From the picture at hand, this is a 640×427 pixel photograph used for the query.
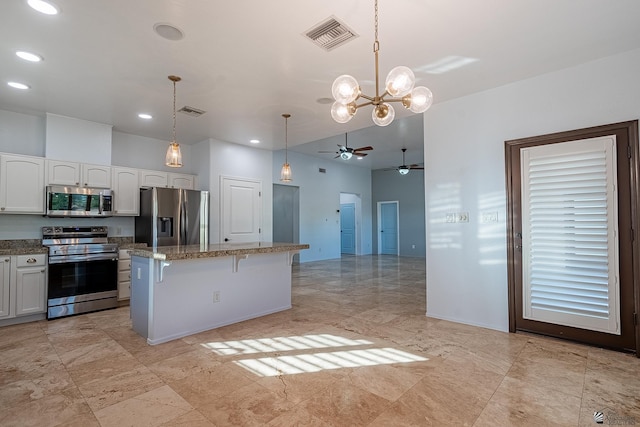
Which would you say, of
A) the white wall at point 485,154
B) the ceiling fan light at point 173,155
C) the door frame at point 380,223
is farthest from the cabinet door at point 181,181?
the door frame at point 380,223

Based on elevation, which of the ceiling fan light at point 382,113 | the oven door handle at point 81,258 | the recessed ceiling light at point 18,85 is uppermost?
the recessed ceiling light at point 18,85

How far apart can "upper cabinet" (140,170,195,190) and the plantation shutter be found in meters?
5.30

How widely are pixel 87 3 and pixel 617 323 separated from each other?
5103mm

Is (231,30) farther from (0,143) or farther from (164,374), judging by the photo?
(0,143)

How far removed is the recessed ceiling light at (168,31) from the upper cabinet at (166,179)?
3134 mm

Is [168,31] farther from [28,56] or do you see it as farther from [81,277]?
[81,277]

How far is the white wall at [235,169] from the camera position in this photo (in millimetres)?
5973

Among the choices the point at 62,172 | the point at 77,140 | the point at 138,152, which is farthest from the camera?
the point at 138,152

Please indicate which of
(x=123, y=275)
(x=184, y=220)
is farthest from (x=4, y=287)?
(x=184, y=220)

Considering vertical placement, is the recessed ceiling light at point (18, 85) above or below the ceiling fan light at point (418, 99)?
above

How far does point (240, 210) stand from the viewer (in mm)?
6422

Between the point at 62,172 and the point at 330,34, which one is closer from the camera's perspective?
the point at 330,34

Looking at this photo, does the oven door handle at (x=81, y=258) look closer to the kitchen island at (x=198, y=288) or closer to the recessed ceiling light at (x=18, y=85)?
the kitchen island at (x=198, y=288)

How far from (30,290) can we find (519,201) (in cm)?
589
